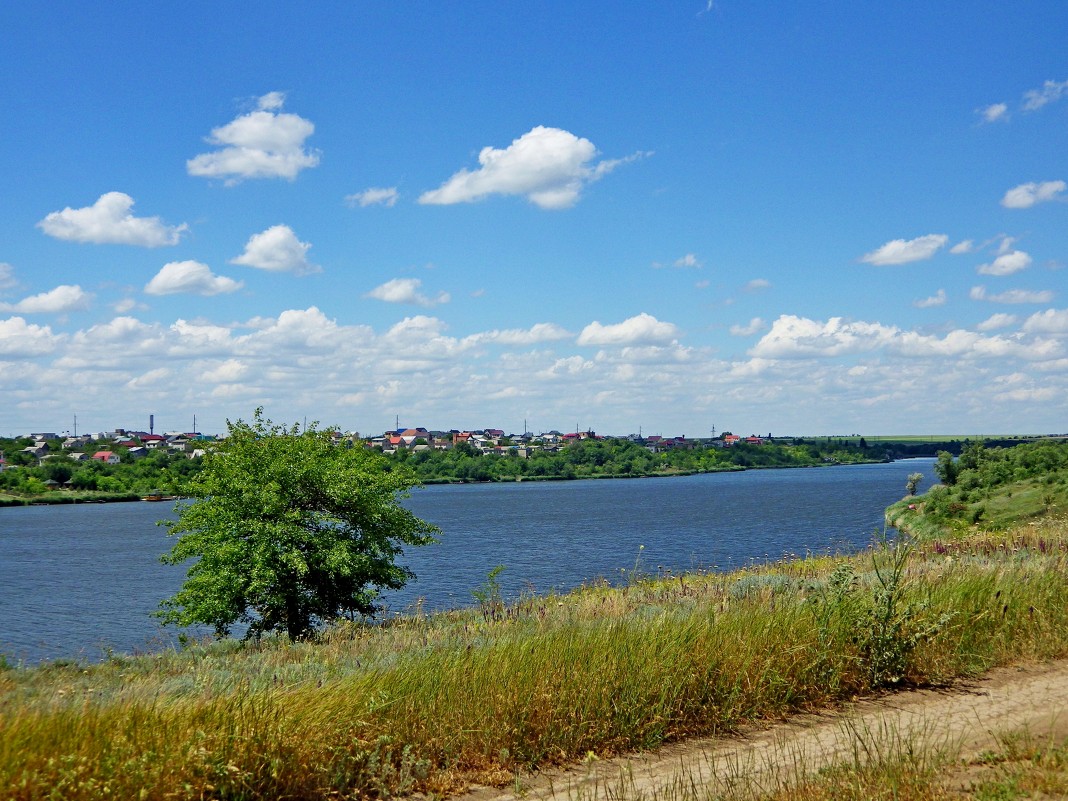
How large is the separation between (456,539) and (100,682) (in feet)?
212

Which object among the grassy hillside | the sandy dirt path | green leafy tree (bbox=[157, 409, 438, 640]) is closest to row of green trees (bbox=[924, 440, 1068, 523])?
the grassy hillside

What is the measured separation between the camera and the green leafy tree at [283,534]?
23.7 metres

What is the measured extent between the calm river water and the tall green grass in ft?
17.6

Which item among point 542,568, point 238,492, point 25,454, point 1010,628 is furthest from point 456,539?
point 25,454

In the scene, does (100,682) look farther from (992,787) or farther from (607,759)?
(992,787)

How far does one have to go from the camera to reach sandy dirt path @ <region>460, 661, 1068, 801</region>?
229 inches

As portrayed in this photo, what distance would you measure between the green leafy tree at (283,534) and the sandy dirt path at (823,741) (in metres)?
17.4

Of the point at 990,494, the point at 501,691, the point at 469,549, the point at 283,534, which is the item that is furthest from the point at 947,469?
the point at 501,691

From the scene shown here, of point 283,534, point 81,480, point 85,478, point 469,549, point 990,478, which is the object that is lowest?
point 469,549

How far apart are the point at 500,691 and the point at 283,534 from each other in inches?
715

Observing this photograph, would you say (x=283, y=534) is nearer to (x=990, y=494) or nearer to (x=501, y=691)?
(x=501, y=691)

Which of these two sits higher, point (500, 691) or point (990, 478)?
point (500, 691)

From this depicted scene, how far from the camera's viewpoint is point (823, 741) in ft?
22.1

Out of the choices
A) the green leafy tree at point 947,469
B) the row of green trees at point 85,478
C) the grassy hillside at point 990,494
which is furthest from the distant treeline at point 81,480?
the grassy hillside at point 990,494
